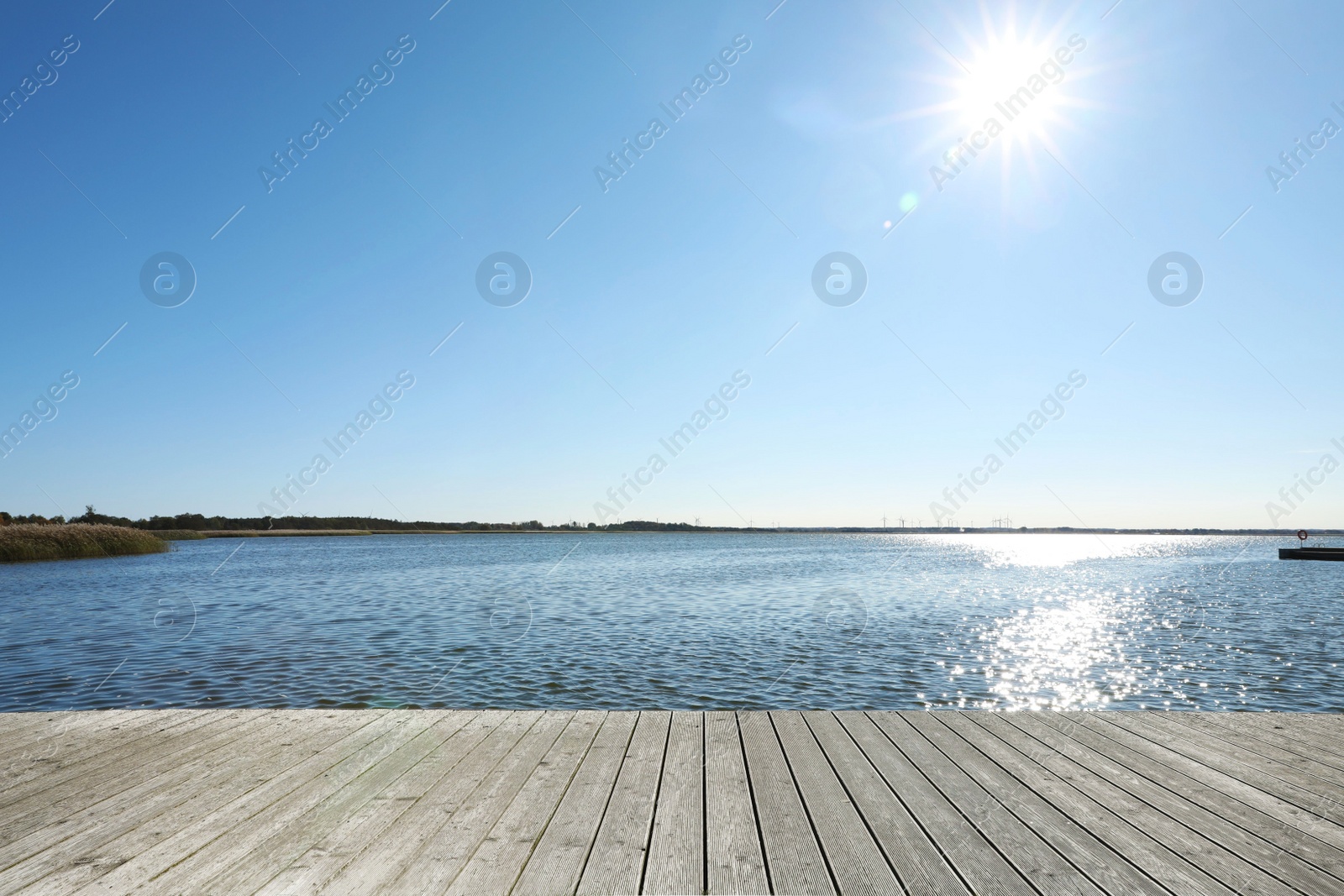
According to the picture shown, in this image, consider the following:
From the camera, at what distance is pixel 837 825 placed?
3.50 metres

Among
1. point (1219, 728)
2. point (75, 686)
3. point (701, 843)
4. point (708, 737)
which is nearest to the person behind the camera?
point (701, 843)

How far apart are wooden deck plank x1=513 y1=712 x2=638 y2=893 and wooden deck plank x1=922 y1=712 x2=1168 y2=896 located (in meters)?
2.11

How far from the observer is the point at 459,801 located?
380 centimetres

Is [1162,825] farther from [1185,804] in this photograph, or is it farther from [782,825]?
[782,825]

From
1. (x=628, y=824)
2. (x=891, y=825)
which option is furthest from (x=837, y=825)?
(x=628, y=824)

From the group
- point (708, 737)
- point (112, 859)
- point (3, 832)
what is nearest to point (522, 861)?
point (112, 859)

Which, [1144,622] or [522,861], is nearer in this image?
[522,861]

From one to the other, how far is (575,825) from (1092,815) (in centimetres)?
261

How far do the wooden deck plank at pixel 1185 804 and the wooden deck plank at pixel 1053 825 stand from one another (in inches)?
19.6

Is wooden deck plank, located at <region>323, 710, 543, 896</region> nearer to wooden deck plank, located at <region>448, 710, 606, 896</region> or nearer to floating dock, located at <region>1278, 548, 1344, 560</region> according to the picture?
wooden deck plank, located at <region>448, 710, 606, 896</region>

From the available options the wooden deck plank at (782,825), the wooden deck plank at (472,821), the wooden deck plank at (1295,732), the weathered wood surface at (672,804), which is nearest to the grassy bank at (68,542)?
the weathered wood surface at (672,804)

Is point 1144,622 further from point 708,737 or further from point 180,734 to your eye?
point 180,734

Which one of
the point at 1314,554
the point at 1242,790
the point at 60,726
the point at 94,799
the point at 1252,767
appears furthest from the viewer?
the point at 1314,554

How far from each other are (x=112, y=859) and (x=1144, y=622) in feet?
75.2
